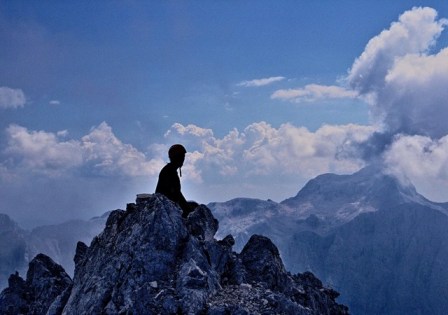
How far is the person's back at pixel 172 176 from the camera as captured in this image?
1304 inches

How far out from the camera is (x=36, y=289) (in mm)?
51469

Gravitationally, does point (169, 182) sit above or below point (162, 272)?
above

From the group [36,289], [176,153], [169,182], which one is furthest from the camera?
[36,289]

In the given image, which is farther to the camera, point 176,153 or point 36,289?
point 36,289

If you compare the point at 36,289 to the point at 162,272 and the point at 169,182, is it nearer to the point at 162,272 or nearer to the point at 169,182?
the point at 169,182

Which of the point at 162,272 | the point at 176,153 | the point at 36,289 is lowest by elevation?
the point at 36,289

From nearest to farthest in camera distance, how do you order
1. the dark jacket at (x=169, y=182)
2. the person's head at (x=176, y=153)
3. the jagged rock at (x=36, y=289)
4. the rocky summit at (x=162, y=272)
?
1. the rocky summit at (x=162, y=272)
2. the person's head at (x=176, y=153)
3. the dark jacket at (x=169, y=182)
4. the jagged rock at (x=36, y=289)

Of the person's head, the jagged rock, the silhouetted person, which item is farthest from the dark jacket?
the jagged rock

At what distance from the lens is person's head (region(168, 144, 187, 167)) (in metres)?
33.1

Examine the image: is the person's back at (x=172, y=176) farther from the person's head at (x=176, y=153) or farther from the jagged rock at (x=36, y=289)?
the jagged rock at (x=36, y=289)

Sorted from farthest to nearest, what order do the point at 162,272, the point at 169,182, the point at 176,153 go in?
1. the point at 169,182
2. the point at 176,153
3. the point at 162,272

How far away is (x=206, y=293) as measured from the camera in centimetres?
2695

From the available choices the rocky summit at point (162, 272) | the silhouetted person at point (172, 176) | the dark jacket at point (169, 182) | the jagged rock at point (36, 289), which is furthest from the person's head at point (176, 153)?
the jagged rock at point (36, 289)

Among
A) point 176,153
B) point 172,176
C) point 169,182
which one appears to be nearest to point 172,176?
point 172,176
